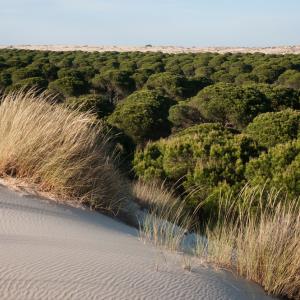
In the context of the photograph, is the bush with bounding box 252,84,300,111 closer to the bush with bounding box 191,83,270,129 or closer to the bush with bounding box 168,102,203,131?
the bush with bounding box 191,83,270,129

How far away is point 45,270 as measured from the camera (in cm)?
316

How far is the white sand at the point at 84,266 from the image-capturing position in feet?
9.77

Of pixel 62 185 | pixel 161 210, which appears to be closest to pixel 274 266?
pixel 62 185

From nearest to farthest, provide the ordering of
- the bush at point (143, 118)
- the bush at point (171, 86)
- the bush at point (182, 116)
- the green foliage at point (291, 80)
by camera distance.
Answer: the bush at point (143, 118) < the bush at point (182, 116) < the bush at point (171, 86) < the green foliage at point (291, 80)

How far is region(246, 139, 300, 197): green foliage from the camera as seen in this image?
8.08 metres

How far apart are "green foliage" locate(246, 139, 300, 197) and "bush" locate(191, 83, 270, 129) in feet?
26.4

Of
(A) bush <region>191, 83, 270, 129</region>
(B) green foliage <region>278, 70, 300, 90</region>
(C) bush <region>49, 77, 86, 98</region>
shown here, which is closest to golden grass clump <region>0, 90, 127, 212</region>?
(A) bush <region>191, 83, 270, 129</region>

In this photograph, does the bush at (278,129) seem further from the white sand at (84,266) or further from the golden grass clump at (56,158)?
the white sand at (84,266)

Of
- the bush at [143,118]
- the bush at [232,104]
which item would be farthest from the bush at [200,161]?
the bush at [232,104]

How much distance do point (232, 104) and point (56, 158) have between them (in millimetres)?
11533

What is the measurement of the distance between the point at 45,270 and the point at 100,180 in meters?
3.31

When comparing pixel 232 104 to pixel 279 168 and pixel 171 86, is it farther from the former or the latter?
pixel 279 168

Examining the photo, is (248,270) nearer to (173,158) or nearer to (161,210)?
(161,210)

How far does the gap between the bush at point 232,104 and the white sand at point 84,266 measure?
12267mm
